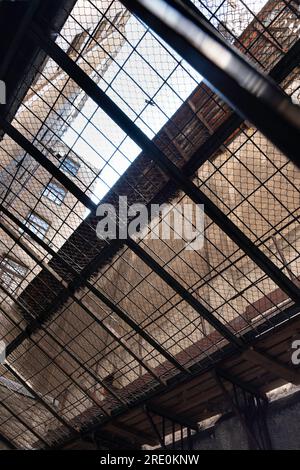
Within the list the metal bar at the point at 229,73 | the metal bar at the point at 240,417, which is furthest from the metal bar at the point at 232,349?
the metal bar at the point at 229,73

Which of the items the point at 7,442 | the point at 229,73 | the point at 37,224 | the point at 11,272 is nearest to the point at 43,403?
the point at 11,272

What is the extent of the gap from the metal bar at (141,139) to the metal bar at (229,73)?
4.53 metres

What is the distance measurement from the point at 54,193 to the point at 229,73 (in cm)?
783

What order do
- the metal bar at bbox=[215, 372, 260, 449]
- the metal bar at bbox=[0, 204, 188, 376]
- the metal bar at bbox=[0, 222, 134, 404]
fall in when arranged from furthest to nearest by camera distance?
the metal bar at bbox=[0, 222, 134, 404] → the metal bar at bbox=[215, 372, 260, 449] → the metal bar at bbox=[0, 204, 188, 376]

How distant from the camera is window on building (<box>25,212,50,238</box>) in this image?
Result: 33.1ft

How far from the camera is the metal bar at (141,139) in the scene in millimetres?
7066

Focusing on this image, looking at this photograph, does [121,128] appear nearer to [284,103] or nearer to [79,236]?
[79,236]

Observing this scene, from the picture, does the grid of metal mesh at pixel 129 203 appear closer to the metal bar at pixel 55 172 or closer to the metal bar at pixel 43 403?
the metal bar at pixel 43 403

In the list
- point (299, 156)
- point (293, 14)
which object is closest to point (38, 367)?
point (293, 14)

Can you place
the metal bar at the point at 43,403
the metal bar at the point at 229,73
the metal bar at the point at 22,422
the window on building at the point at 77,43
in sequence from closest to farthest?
the metal bar at the point at 229,73, the window on building at the point at 77,43, the metal bar at the point at 43,403, the metal bar at the point at 22,422

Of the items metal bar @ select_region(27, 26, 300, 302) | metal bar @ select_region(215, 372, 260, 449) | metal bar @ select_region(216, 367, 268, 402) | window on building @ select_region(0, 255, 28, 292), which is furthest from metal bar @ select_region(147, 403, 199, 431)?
metal bar @ select_region(27, 26, 300, 302)

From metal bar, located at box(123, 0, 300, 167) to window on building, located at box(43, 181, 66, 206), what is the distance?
717 centimetres

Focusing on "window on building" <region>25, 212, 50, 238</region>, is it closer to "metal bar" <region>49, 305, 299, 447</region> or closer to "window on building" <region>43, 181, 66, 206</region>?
"window on building" <region>43, 181, 66, 206</region>

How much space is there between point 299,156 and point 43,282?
9633mm
